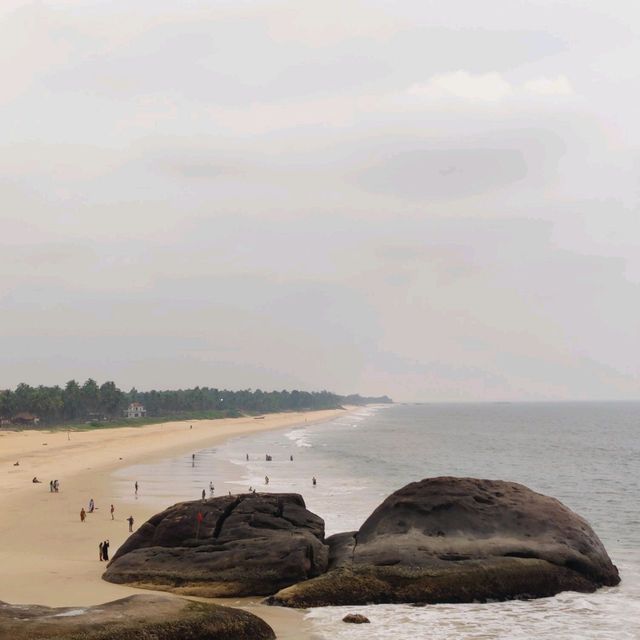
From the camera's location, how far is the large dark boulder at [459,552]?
75.4 feet

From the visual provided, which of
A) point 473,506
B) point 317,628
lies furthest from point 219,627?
point 473,506

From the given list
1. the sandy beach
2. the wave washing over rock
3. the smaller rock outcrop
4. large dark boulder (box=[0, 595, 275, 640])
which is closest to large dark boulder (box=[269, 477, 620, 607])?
the wave washing over rock

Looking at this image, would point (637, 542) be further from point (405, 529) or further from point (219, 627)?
point (219, 627)

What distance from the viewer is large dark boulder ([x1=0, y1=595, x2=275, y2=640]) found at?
51.1 feet

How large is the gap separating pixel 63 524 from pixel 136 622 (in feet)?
88.0

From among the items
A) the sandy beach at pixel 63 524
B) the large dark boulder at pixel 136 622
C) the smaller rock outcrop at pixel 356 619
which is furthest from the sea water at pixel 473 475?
the sandy beach at pixel 63 524

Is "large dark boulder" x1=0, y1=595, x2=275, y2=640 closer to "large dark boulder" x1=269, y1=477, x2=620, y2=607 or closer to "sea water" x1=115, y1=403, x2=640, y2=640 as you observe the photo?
"sea water" x1=115, y1=403, x2=640, y2=640

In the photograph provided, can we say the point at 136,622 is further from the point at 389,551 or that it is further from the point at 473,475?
the point at 473,475

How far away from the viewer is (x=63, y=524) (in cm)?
4053

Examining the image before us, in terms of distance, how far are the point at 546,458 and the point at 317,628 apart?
85678 millimetres

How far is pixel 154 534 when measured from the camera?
26.0 m

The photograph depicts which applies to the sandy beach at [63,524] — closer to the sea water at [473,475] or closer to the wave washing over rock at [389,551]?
the wave washing over rock at [389,551]

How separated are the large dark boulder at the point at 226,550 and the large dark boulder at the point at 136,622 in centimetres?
486

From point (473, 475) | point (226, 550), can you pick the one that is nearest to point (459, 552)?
point (226, 550)
